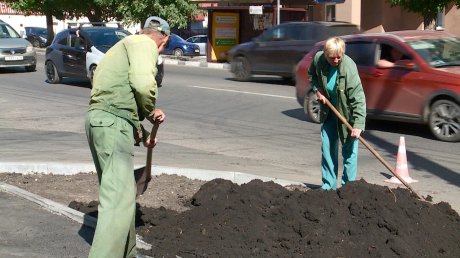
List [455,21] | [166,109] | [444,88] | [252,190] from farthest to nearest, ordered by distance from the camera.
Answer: [455,21] < [166,109] < [444,88] < [252,190]

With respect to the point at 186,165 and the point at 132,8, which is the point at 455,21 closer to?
the point at 132,8

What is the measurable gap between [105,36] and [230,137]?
9163 millimetres

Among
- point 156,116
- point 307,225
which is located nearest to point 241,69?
point 307,225

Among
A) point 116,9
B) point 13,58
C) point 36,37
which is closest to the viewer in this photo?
point 13,58

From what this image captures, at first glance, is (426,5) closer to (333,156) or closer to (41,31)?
(333,156)

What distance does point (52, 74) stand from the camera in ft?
69.8

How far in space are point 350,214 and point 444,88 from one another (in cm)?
595

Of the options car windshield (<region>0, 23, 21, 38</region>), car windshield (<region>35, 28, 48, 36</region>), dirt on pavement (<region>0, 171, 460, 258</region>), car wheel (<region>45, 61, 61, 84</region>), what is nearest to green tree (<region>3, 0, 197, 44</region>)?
car windshield (<region>35, 28, 48, 36</region>)

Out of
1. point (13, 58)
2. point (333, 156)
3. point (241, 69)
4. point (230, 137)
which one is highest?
point (333, 156)

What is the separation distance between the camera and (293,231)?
577 cm

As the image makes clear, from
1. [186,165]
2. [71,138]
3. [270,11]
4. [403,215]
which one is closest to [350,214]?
[403,215]

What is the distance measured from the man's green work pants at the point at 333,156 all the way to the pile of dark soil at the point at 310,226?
3.15 ft

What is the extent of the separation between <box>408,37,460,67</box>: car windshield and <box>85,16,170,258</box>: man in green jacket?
755 centimetres

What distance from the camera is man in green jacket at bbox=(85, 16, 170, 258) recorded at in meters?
4.95
